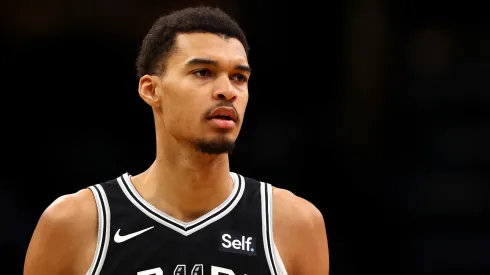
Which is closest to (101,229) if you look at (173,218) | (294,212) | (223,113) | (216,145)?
(173,218)

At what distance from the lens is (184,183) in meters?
3.31

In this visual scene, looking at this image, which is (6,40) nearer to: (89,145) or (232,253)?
(89,145)

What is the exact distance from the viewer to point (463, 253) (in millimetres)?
6191

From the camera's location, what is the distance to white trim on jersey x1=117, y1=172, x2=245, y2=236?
3.25m

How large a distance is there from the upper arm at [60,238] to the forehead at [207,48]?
0.73 m

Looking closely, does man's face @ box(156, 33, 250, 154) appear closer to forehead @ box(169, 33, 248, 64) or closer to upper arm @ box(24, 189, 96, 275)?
forehead @ box(169, 33, 248, 64)

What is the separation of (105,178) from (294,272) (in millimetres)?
2986

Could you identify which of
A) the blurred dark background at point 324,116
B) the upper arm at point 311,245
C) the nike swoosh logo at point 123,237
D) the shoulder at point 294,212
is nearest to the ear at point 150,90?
the nike swoosh logo at point 123,237

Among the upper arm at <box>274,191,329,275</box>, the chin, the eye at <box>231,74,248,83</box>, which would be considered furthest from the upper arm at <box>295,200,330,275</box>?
the eye at <box>231,74,248,83</box>

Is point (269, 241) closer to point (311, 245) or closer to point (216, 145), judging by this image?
point (311, 245)

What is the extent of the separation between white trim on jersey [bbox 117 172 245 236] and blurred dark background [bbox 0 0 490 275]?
8.89ft

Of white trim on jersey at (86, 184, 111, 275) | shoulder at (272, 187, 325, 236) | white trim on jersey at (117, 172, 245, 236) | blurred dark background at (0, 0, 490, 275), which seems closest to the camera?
white trim on jersey at (86, 184, 111, 275)

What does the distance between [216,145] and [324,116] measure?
3526 mm

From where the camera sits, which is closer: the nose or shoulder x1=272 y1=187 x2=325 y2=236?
the nose
